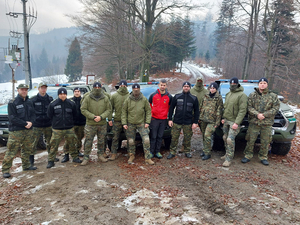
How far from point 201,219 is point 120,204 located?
4.42 ft

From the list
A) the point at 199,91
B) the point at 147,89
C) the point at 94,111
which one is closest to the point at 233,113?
the point at 199,91

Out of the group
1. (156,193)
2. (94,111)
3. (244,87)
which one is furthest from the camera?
(244,87)

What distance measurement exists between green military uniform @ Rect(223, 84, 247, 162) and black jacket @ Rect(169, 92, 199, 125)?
0.77 metres

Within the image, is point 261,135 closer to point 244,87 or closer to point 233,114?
point 233,114

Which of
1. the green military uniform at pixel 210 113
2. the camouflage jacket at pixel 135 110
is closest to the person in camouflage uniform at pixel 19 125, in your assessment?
the camouflage jacket at pixel 135 110

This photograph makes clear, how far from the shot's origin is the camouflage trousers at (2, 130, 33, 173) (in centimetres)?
489

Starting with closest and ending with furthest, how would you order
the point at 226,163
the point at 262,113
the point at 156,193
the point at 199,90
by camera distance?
the point at 156,193 < the point at 262,113 < the point at 226,163 < the point at 199,90

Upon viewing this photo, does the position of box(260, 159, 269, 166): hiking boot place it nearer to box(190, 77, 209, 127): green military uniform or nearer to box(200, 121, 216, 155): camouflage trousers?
box(200, 121, 216, 155): camouflage trousers

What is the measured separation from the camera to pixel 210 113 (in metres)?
5.51

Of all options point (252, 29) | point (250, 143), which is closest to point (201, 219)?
point (250, 143)

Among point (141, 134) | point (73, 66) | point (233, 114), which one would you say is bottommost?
point (141, 134)

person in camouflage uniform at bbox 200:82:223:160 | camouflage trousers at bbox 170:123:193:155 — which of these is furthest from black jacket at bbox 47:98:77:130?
person in camouflage uniform at bbox 200:82:223:160

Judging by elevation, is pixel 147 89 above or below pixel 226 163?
above

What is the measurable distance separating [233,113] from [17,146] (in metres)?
5.37
